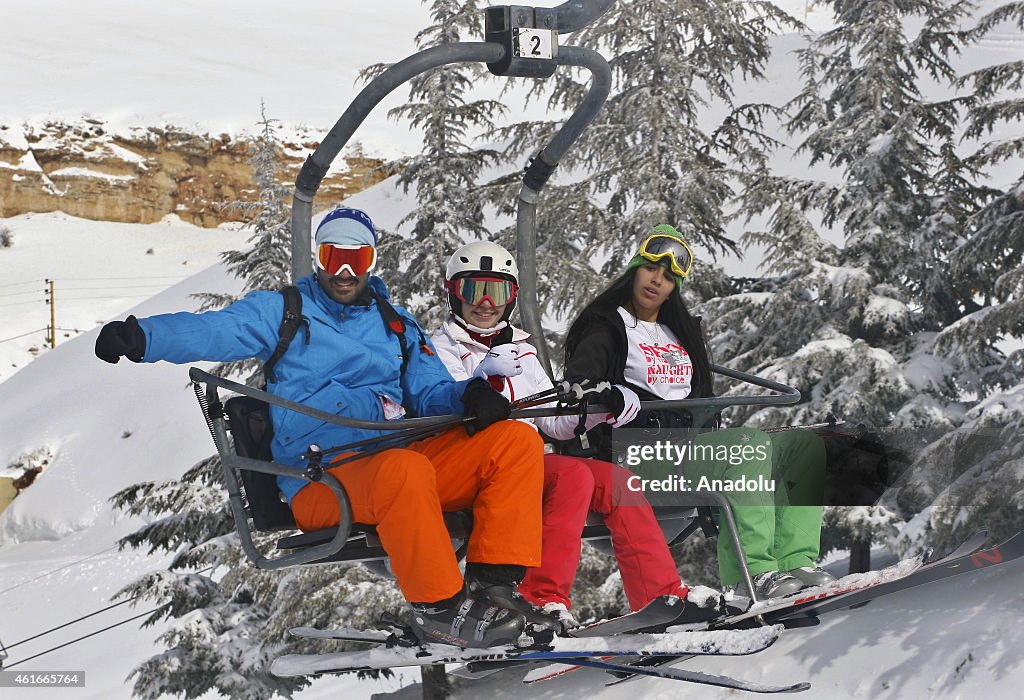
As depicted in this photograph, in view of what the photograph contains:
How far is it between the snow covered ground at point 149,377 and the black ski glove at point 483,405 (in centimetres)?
629

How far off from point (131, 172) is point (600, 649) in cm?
4331

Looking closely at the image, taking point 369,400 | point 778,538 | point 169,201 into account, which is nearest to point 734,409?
point 778,538

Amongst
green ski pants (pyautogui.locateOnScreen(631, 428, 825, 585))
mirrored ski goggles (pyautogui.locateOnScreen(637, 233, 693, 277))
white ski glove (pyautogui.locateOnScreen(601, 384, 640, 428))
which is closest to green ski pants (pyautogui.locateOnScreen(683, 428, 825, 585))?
green ski pants (pyautogui.locateOnScreen(631, 428, 825, 585))

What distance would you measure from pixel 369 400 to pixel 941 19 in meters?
8.84

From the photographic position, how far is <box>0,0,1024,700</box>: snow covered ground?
940 cm

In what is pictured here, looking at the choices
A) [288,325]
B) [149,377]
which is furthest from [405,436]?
[149,377]

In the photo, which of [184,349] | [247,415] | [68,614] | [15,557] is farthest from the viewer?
[15,557]

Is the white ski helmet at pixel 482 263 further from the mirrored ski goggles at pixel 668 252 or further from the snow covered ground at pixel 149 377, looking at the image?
the snow covered ground at pixel 149 377

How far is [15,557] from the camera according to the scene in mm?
25125

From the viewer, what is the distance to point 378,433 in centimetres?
381

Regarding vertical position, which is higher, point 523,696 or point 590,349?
point 590,349

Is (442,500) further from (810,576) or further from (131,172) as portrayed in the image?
(131,172)

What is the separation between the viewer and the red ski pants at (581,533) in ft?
12.7

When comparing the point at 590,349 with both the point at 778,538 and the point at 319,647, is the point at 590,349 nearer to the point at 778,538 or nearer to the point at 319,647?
the point at 778,538
